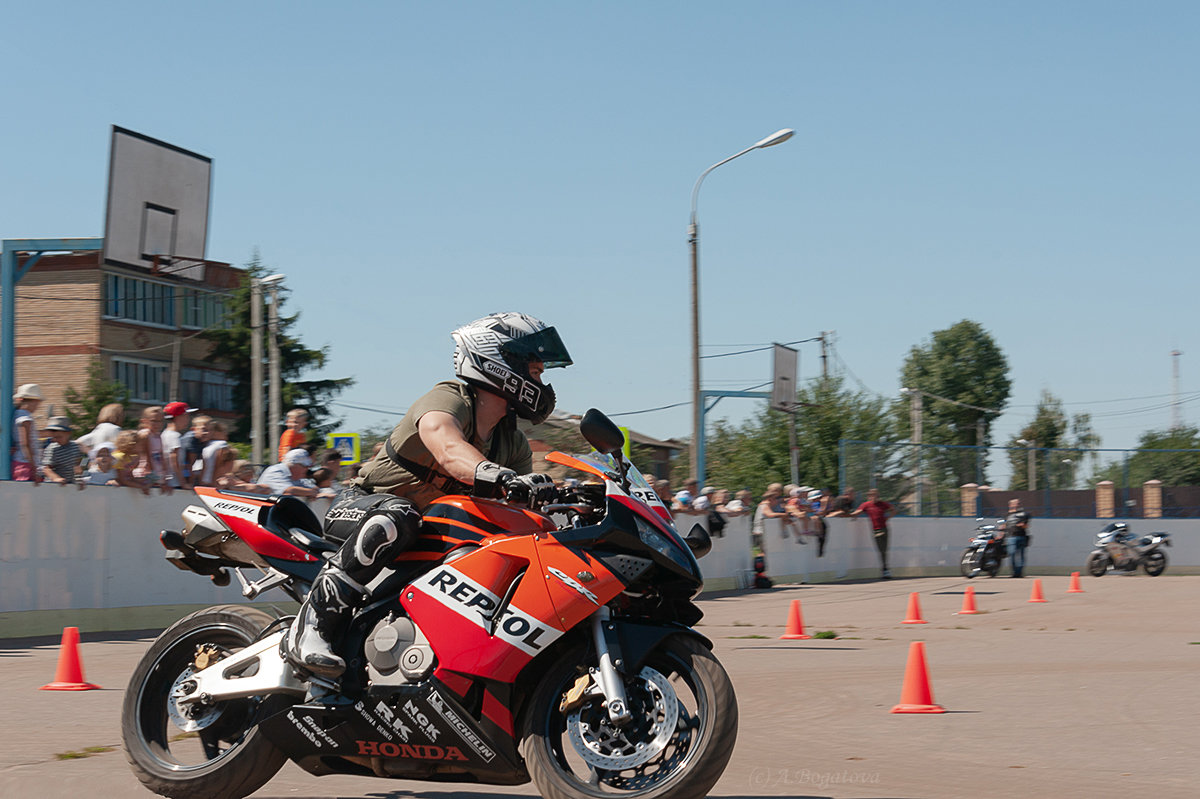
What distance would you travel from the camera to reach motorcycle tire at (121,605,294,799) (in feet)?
16.7

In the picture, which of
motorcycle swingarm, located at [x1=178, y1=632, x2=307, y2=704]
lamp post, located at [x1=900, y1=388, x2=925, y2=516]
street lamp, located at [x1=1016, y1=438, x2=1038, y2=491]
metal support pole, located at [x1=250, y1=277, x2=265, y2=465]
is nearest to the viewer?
motorcycle swingarm, located at [x1=178, y1=632, x2=307, y2=704]

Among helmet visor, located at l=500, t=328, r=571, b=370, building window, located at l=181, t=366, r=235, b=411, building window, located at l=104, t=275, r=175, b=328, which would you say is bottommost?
helmet visor, located at l=500, t=328, r=571, b=370

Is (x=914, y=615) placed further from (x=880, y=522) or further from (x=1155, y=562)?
(x=1155, y=562)

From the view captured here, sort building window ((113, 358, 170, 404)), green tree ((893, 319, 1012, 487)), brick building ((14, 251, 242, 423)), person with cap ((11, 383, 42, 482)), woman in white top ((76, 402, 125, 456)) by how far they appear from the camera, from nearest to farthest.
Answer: person with cap ((11, 383, 42, 482)) → woman in white top ((76, 402, 125, 456)) → brick building ((14, 251, 242, 423)) → building window ((113, 358, 170, 404)) → green tree ((893, 319, 1012, 487))

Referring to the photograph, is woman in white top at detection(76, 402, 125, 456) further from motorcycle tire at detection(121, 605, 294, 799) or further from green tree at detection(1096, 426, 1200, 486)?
green tree at detection(1096, 426, 1200, 486)

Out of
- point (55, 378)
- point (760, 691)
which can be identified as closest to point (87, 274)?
point (55, 378)

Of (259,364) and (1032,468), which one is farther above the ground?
(259,364)

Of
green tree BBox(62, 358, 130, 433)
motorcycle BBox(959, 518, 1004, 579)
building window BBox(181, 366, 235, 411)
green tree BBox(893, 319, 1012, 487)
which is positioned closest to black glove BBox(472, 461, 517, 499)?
motorcycle BBox(959, 518, 1004, 579)

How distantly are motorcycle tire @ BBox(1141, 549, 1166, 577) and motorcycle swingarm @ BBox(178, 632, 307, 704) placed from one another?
30.2 metres

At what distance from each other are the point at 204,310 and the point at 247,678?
7067cm

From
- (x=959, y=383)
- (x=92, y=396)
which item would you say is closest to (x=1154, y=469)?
(x=92, y=396)

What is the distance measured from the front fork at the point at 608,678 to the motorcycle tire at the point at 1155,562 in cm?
3007

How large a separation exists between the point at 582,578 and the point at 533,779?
0.71 metres

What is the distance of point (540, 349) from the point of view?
16.7 feet
